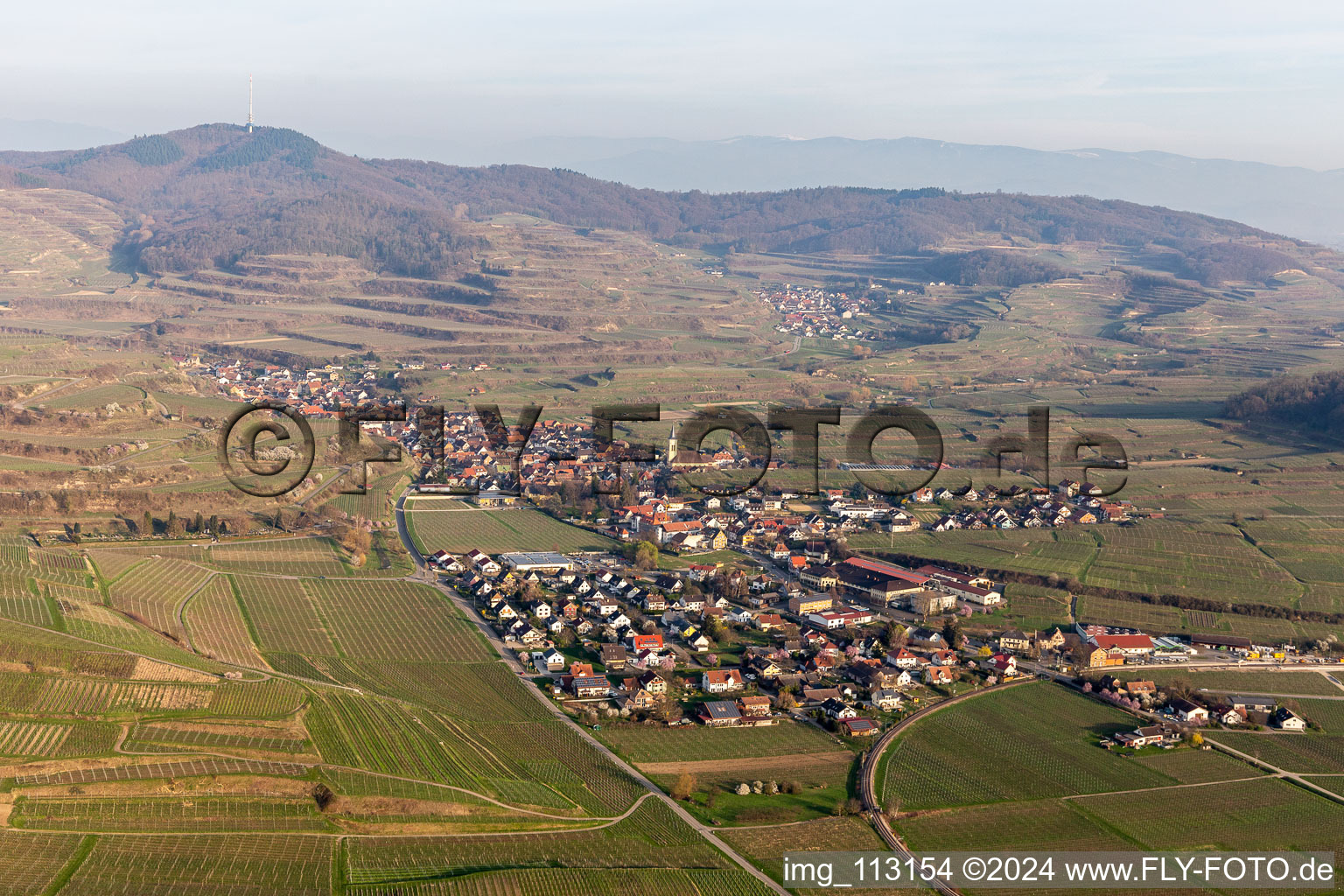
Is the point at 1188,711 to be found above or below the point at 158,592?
below

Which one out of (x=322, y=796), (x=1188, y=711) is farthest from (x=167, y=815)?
(x=1188, y=711)

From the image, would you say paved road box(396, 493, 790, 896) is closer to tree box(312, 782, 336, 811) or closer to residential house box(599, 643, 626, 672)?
residential house box(599, 643, 626, 672)

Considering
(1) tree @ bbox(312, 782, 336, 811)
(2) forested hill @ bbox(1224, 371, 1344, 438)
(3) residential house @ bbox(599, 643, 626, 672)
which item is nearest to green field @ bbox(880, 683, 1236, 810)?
(3) residential house @ bbox(599, 643, 626, 672)

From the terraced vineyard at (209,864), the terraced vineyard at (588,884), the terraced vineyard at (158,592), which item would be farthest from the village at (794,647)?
A: the terraced vineyard at (209,864)

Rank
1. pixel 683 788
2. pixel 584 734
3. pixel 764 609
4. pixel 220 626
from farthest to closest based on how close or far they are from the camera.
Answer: pixel 764 609, pixel 220 626, pixel 584 734, pixel 683 788

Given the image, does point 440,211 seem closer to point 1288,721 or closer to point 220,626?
point 220,626

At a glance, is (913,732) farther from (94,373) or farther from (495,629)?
(94,373)

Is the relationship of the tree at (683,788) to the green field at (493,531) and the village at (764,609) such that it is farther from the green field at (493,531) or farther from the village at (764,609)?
the green field at (493,531)
